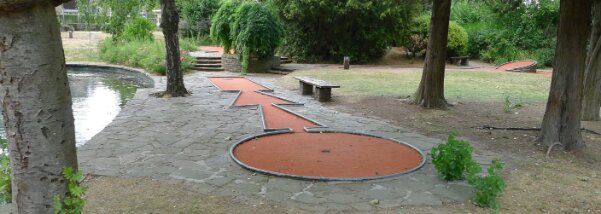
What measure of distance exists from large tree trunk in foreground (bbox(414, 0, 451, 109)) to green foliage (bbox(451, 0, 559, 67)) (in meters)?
12.1

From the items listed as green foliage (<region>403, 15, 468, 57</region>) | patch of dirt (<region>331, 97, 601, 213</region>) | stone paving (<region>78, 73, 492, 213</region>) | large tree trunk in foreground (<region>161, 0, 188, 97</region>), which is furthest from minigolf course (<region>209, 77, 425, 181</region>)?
green foliage (<region>403, 15, 468, 57</region>)

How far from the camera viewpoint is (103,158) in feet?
18.4

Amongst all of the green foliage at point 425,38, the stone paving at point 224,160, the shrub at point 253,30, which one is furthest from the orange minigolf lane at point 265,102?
the green foliage at point 425,38

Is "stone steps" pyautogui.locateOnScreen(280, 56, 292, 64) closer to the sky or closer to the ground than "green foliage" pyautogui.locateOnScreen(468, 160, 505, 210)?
closer to the sky

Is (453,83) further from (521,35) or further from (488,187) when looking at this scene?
(488,187)

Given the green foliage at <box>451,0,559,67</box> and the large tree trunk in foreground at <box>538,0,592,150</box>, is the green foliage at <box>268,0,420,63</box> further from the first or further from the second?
the large tree trunk in foreground at <box>538,0,592,150</box>

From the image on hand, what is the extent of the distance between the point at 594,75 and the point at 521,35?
14.8m

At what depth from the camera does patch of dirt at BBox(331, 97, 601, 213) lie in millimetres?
4438

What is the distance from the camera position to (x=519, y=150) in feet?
20.8

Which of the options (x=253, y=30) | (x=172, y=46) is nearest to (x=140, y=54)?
(x=253, y=30)

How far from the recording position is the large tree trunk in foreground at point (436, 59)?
9227 millimetres

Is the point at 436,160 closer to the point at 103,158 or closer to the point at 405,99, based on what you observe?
the point at 103,158

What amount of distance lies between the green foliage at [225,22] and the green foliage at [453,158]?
1208 cm

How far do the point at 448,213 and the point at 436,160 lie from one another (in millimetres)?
959
